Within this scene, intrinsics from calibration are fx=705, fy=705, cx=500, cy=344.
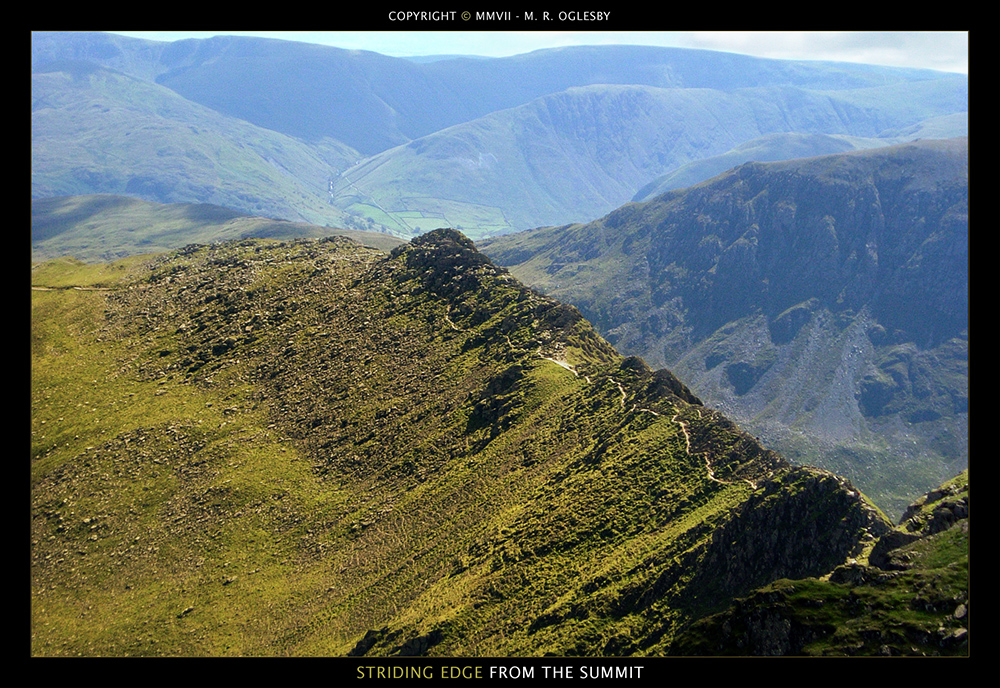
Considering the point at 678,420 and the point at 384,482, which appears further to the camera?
the point at 384,482

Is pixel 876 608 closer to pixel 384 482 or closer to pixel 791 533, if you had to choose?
pixel 791 533

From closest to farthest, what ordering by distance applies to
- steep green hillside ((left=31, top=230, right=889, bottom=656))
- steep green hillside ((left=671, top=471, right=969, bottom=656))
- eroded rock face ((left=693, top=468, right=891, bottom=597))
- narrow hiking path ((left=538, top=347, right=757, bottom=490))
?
steep green hillside ((left=671, top=471, right=969, bottom=656)) < eroded rock face ((left=693, top=468, right=891, bottom=597)) < steep green hillside ((left=31, top=230, right=889, bottom=656)) < narrow hiking path ((left=538, top=347, right=757, bottom=490))

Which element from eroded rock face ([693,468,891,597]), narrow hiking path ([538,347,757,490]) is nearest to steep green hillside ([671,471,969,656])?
eroded rock face ([693,468,891,597])

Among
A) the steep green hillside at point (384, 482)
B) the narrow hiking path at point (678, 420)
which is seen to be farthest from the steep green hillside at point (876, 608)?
the narrow hiking path at point (678, 420)

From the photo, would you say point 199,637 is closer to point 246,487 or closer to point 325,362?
point 246,487

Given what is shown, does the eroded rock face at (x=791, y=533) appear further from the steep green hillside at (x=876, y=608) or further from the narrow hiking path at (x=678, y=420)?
the narrow hiking path at (x=678, y=420)

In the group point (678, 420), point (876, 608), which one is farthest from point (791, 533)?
point (678, 420)

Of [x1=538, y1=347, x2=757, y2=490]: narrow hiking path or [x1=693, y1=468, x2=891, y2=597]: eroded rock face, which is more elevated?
[x1=538, y1=347, x2=757, y2=490]: narrow hiking path

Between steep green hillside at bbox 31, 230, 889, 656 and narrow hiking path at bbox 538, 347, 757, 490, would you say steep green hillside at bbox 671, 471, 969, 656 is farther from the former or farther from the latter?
narrow hiking path at bbox 538, 347, 757, 490
